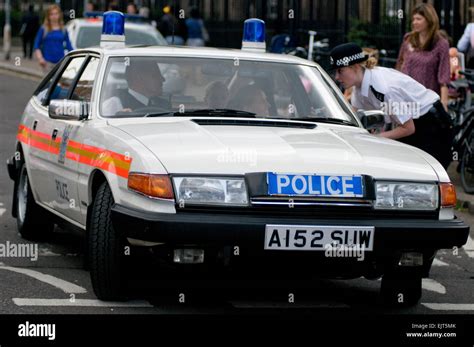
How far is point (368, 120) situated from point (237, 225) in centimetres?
216

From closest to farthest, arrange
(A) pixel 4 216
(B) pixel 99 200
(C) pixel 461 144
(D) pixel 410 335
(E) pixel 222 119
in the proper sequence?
(D) pixel 410 335 → (B) pixel 99 200 → (E) pixel 222 119 → (A) pixel 4 216 → (C) pixel 461 144

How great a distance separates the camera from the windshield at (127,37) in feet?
70.0

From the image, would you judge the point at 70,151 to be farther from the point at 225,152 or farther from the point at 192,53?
the point at 225,152

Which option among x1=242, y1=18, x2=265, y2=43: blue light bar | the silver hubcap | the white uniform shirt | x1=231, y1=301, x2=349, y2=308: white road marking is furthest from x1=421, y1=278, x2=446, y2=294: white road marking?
the silver hubcap

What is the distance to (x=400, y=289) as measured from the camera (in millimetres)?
7598

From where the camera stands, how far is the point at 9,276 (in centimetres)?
826

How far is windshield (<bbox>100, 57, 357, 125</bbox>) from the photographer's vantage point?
807 centimetres

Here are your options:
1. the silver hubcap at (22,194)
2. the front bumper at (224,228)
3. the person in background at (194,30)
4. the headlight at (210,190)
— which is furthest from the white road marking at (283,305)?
the person in background at (194,30)

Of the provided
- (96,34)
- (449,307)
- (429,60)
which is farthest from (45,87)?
(96,34)

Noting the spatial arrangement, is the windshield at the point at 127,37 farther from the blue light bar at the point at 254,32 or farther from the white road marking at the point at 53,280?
the white road marking at the point at 53,280

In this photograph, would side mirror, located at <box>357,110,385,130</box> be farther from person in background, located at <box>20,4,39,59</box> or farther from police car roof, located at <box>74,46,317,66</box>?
person in background, located at <box>20,4,39,59</box>

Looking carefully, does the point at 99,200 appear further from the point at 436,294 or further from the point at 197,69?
the point at 436,294

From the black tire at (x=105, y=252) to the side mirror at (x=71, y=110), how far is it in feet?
2.93

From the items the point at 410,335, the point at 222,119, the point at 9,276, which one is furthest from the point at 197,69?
the point at 410,335
